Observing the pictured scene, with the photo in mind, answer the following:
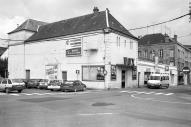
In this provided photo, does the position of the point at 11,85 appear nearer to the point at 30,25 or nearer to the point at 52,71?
the point at 52,71

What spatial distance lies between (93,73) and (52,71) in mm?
8613

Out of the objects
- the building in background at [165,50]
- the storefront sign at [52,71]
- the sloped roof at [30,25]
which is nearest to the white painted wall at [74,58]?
the storefront sign at [52,71]

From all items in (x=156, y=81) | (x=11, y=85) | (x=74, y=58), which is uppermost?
(x=74, y=58)

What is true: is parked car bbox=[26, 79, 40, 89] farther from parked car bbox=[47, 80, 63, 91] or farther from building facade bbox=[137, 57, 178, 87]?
building facade bbox=[137, 57, 178, 87]

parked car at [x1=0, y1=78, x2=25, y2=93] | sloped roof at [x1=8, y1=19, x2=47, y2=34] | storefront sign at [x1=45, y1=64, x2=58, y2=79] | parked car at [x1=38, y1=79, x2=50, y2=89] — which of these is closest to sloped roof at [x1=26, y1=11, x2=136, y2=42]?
sloped roof at [x1=8, y1=19, x2=47, y2=34]

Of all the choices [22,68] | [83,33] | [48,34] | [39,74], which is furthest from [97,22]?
[22,68]

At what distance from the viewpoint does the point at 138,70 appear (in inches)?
1577

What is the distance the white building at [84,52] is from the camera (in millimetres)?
33406

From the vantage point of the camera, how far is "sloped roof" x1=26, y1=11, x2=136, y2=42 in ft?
Answer: 116

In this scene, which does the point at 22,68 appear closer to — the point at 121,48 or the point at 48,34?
the point at 48,34

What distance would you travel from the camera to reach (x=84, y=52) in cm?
3534

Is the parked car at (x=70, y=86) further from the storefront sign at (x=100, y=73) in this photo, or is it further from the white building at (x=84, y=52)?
the white building at (x=84, y=52)

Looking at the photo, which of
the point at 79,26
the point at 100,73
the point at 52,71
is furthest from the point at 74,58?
the point at 100,73

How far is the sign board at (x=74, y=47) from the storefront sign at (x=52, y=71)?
3.52 metres
